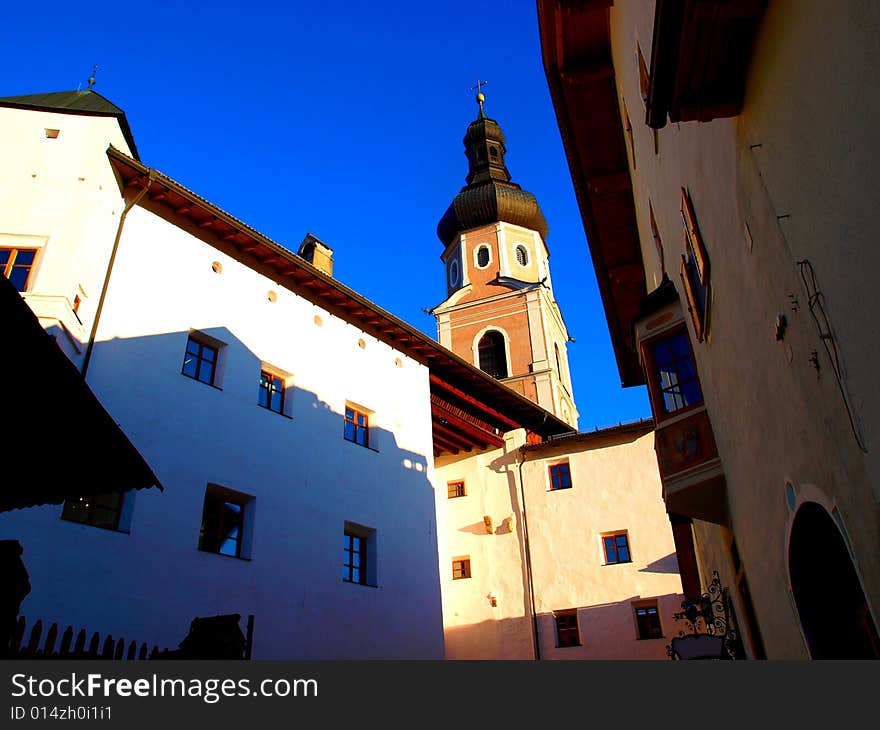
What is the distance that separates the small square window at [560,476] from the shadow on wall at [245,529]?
6.62 m

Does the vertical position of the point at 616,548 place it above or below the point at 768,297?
above

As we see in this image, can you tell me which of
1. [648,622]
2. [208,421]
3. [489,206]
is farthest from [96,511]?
[489,206]

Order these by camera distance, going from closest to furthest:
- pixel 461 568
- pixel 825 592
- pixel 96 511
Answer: pixel 825 592 < pixel 96 511 < pixel 461 568

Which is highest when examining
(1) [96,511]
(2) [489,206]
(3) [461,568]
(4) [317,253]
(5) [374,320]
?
(2) [489,206]

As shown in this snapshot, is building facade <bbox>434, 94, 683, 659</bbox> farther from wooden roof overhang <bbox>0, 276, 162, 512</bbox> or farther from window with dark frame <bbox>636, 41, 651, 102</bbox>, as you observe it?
wooden roof overhang <bbox>0, 276, 162, 512</bbox>

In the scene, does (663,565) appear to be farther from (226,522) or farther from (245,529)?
(226,522)

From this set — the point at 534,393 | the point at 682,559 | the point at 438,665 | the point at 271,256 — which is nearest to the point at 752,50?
the point at 438,665

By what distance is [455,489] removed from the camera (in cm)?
2559

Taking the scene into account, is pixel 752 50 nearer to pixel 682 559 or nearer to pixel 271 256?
pixel 271 256

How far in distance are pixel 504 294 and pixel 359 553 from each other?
2733cm

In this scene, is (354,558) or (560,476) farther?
(560,476)

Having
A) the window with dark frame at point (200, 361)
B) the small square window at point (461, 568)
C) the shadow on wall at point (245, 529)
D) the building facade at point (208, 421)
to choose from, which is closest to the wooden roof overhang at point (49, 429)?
the shadow on wall at point (245, 529)

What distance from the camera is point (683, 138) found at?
7898 mm

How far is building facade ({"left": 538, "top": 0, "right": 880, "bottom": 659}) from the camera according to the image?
3.94 meters
